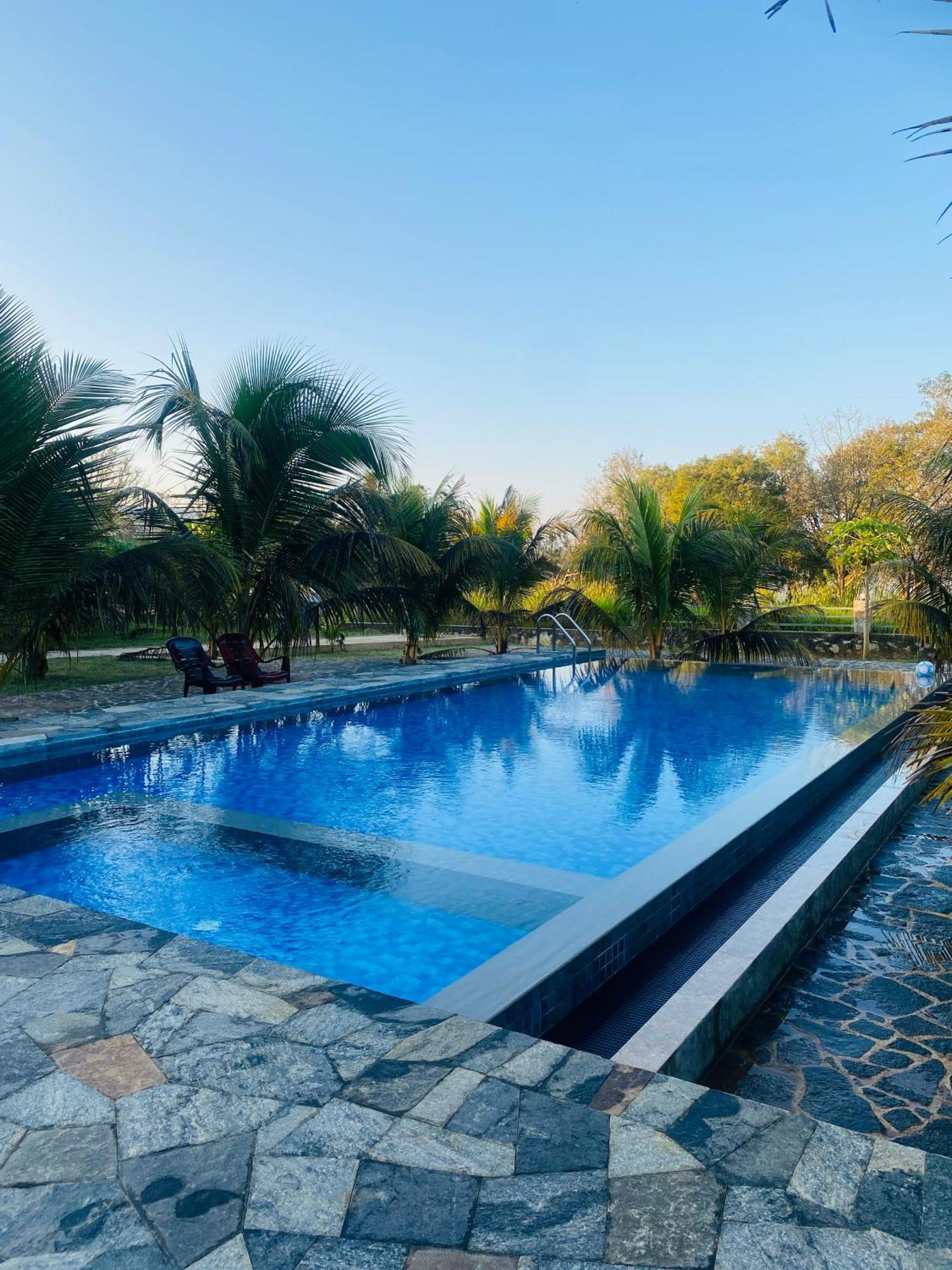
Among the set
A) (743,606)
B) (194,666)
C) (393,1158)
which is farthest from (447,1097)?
(743,606)

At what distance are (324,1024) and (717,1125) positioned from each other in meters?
1.20

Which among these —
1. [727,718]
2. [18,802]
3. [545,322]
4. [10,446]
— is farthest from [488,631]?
[545,322]

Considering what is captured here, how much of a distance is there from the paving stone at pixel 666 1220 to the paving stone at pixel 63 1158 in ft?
3.83

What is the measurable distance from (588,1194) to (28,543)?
27.1 feet

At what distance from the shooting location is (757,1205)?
72.8 inches

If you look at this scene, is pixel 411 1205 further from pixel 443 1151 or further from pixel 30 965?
pixel 30 965

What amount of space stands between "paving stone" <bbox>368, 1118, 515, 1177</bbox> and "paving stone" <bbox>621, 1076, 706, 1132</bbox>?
0.38 m

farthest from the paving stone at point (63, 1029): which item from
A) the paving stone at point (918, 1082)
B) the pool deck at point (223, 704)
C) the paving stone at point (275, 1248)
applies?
the pool deck at point (223, 704)

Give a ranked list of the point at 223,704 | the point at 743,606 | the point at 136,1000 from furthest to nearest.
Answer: the point at 743,606 → the point at 223,704 → the point at 136,1000

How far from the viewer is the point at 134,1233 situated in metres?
1.78

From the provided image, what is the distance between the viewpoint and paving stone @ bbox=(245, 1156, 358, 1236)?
180 centimetres

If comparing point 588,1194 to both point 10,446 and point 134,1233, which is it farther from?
point 10,446

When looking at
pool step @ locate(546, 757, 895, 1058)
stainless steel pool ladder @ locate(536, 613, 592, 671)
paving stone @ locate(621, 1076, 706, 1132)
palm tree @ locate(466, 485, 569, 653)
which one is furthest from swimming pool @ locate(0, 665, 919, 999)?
palm tree @ locate(466, 485, 569, 653)

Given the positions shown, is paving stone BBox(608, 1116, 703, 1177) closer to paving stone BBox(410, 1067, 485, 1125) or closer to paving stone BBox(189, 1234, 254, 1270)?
paving stone BBox(410, 1067, 485, 1125)
